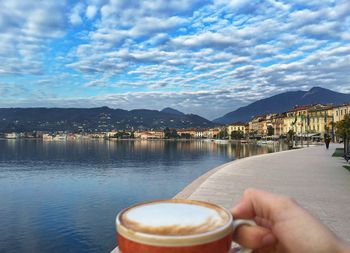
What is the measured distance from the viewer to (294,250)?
42.1 inches

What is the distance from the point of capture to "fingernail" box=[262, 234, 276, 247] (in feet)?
3.24

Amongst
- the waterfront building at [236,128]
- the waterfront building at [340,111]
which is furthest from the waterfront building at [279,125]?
the waterfront building at [340,111]

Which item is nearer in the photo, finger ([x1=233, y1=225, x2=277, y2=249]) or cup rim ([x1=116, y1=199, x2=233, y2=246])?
cup rim ([x1=116, y1=199, x2=233, y2=246])

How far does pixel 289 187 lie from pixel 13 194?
16.6 metres

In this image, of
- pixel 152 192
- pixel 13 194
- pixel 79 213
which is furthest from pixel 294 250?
pixel 13 194

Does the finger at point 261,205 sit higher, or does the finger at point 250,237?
the finger at point 261,205

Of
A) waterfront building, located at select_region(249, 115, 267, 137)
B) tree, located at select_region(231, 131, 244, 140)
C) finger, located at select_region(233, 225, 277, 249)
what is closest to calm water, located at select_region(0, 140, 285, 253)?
finger, located at select_region(233, 225, 277, 249)

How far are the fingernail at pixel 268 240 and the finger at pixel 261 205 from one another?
3.3 inches

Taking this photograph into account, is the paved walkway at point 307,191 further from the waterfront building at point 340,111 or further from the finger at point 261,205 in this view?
the waterfront building at point 340,111

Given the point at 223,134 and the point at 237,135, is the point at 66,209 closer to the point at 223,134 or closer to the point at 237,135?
the point at 237,135

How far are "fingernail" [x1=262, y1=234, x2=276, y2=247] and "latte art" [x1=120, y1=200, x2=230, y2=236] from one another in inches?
4.8

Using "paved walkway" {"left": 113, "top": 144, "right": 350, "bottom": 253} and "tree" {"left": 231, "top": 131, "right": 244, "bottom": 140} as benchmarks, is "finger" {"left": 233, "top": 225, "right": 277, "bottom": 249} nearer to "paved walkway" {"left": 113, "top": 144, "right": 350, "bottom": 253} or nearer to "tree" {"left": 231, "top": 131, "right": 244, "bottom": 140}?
"paved walkway" {"left": 113, "top": 144, "right": 350, "bottom": 253}

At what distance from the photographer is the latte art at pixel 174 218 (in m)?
0.89

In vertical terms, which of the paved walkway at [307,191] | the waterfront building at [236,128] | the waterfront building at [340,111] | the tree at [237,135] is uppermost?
the waterfront building at [340,111]
